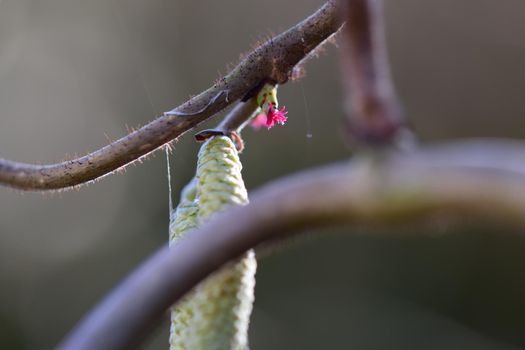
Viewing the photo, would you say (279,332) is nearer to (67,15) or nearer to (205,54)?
(205,54)

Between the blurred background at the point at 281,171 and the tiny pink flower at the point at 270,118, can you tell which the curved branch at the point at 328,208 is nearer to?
the tiny pink flower at the point at 270,118

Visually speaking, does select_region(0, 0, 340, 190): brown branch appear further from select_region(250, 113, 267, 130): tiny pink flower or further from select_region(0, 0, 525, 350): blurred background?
select_region(0, 0, 525, 350): blurred background

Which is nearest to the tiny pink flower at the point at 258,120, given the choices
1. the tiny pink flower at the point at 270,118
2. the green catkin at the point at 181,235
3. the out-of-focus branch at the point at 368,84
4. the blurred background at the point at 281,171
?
the tiny pink flower at the point at 270,118

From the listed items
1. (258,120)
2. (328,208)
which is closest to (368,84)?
(328,208)

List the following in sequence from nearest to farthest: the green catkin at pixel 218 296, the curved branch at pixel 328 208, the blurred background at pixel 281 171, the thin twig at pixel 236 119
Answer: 1. the curved branch at pixel 328 208
2. the green catkin at pixel 218 296
3. the thin twig at pixel 236 119
4. the blurred background at pixel 281 171

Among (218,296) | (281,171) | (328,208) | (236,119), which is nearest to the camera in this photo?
(328,208)

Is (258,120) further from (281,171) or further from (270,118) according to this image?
(281,171)
